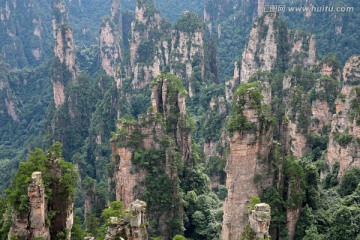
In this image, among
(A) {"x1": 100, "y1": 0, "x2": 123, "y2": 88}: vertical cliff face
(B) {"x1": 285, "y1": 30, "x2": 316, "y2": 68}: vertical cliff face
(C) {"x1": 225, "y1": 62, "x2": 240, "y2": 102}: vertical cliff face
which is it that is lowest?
(C) {"x1": 225, "y1": 62, "x2": 240, "y2": 102}: vertical cliff face

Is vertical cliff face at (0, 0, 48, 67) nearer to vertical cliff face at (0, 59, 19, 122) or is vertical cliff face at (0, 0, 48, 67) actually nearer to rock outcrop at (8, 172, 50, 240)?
vertical cliff face at (0, 59, 19, 122)

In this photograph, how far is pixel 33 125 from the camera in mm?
107688

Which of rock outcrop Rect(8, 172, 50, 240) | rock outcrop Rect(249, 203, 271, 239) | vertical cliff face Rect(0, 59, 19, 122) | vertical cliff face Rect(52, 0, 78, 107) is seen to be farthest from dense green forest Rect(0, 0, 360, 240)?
rock outcrop Rect(249, 203, 271, 239)

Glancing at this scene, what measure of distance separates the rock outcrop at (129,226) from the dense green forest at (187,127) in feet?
0.52

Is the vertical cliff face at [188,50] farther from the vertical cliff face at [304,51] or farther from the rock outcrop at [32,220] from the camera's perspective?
the rock outcrop at [32,220]

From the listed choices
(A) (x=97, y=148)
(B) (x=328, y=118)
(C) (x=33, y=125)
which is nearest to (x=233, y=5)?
(C) (x=33, y=125)

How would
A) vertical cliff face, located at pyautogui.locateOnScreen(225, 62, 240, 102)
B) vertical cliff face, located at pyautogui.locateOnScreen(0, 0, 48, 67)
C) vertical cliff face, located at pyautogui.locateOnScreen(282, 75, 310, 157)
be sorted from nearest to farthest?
vertical cliff face, located at pyautogui.locateOnScreen(282, 75, 310, 157) → vertical cliff face, located at pyautogui.locateOnScreen(225, 62, 240, 102) → vertical cliff face, located at pyautogui.locateOnScreen(0, 0, 48, 67)

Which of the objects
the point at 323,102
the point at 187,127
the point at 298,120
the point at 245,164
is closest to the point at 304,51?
the point at 323,102

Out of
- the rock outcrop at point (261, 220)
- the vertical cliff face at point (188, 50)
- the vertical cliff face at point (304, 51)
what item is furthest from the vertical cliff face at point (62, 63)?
the rock outcrop at point (261, 220)

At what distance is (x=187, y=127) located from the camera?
161ft

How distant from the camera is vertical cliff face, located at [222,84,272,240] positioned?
118ft

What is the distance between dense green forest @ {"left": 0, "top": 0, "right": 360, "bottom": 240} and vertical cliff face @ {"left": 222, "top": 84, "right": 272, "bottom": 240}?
9 centimetres

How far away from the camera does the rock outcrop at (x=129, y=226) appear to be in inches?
1055

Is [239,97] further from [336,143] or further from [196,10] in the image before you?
[196,10]
